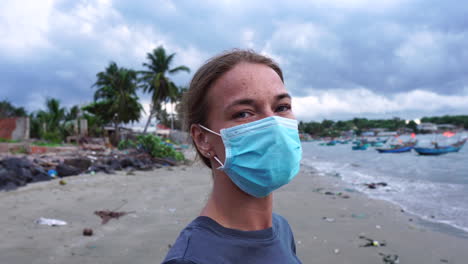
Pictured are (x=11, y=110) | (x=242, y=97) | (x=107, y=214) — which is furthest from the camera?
(x=11, y=110)

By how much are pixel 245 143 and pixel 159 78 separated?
107 ft

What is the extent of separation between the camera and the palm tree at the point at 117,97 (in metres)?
29.8

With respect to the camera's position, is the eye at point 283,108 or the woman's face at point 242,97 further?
the eye at point 283,108

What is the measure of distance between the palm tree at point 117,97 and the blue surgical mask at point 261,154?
30471mm

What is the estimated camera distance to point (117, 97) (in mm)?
29922

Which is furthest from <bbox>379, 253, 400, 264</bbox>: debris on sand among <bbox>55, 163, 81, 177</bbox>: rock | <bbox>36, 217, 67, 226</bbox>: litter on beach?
<bbox>55, 163, 81, 177</bbox>: rock

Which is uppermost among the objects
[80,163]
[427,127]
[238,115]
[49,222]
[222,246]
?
[427,127]

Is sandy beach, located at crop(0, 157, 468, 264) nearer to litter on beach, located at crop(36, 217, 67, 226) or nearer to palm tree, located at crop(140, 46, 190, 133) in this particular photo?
litter on beach, located at crop(36, 217, 67, 226)

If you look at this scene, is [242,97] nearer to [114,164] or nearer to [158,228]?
Result: [158,228]

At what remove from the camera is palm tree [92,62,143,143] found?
29.8 meters

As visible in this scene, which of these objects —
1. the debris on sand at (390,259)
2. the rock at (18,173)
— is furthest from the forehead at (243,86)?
the rock at (18,173)

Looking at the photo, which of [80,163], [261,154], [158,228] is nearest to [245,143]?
[261,154]

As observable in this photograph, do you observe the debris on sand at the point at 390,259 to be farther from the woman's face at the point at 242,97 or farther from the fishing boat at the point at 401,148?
the fishing boat at the point at 401,148

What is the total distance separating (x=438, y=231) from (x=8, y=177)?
963cm
